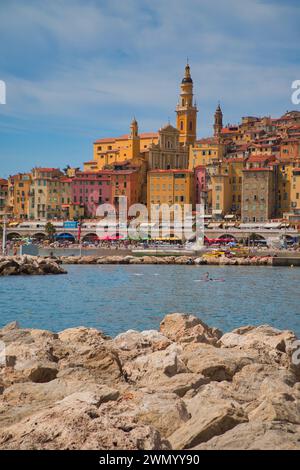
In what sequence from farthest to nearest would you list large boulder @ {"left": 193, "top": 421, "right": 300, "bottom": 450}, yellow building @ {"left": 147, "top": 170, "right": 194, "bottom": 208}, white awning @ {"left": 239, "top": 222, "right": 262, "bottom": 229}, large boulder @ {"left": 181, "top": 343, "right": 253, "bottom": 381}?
yellow building @ {"left": 147, "top": 170, "right": 194, "bottom": 208} → white awning @ {"left": 239, "top": 222, "right": 262, "bottom": 229} → large boulder @ {"left": 181, "top": 343, "right": 253, "bottom": 381} → large boulder @ {"left": 193, "top": 421, "right": 300, "bottom": 450}

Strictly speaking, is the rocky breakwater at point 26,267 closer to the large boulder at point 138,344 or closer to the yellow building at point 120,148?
the large boulder at point 138,344

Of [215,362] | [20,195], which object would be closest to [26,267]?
[215,362]

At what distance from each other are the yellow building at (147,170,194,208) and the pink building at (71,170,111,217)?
275 inches

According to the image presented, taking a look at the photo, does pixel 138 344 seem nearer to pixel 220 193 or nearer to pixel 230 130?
pixel 220 193

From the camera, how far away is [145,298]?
104 ft

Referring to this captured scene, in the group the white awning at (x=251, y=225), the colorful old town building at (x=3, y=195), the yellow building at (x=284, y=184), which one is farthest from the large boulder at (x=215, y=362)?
the colorful old town building at (x=3, y=195)

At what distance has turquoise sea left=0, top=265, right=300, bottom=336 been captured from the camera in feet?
79.4

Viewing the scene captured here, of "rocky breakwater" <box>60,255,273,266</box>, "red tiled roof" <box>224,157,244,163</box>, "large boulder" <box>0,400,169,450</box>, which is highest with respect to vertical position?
"red tiled roof" <box>224,157,244,163</box>

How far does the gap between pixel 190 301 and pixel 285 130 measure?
66.3m

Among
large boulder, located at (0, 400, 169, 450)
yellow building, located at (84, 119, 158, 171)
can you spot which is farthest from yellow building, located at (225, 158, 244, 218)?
large boulder, located at (0, 400, 169, 450)

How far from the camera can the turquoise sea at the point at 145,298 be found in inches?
953

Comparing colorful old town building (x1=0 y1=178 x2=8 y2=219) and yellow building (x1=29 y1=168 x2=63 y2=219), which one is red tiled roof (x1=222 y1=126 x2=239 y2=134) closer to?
yellow building (x1=29 y1=168 x2=63 y2=219)

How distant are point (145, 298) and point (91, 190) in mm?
62679
